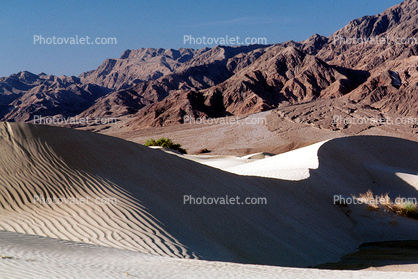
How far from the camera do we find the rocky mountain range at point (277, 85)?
206 feet

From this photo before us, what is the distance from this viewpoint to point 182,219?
817cm

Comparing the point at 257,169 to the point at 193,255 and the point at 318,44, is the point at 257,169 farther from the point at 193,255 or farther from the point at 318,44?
the point at 318,44

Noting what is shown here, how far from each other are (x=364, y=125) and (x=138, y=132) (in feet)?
104

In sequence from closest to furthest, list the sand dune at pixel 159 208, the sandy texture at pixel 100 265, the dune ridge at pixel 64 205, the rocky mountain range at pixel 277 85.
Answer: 1. the sandy texture at pixel 100 265
2. the dune ridge at pixel 64 205
3. the sand dune at pixel 159 208
4. the rocky mountain range at pixel 277 85

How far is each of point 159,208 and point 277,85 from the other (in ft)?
242

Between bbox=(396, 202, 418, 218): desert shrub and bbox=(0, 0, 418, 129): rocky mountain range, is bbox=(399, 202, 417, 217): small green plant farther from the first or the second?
bbox=(0, 0, 418, 129): rocky mountain range

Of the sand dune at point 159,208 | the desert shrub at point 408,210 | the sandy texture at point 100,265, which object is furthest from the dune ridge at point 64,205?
the desert shrub at point 408,210

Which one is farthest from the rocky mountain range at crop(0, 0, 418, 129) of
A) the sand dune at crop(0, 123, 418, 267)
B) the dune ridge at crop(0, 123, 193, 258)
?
the dune ridge at crop(0, 123, 193, 258)

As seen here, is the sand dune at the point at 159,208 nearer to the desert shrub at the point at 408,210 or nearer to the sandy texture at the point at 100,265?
the desert shrub at the point at 408,210

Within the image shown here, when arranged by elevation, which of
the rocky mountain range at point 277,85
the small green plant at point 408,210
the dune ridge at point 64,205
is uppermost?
the rocky mountain range at point 277,85

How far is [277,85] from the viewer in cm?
7912

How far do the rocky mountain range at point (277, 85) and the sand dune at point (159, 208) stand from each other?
46218 mm

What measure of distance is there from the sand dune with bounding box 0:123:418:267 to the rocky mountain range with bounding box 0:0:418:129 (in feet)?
152

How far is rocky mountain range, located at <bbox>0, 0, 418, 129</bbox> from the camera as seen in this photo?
6294cm
